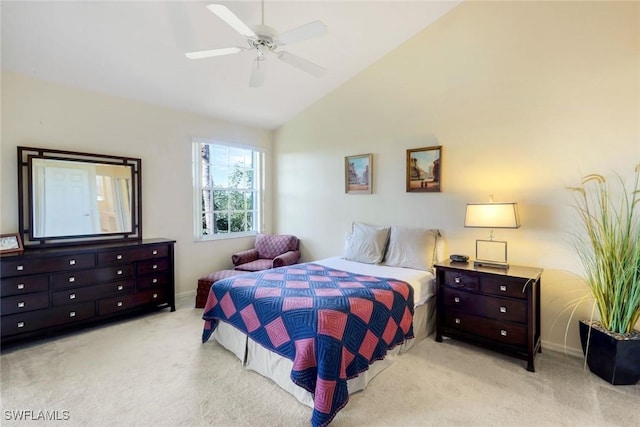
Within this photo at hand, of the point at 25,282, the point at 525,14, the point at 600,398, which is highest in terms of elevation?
the point at 525,14

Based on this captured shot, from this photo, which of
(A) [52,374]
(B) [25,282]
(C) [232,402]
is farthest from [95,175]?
(C) [232,402]

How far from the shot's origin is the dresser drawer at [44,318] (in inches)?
105

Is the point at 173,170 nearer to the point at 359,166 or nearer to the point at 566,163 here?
the point at 359,166

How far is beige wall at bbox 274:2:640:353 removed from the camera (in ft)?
8.29

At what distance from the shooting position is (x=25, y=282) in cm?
275

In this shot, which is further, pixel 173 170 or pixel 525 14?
pixel 173 170

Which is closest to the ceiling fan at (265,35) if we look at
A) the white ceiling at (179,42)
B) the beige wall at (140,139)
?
the white ceiling at (179,42)

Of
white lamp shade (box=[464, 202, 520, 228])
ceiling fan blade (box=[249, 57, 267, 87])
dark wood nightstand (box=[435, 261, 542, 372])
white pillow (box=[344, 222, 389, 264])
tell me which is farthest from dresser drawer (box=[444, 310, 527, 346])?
ceiling fan blade (box=[249, 57, 267, 87])

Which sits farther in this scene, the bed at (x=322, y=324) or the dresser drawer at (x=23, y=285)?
the dresser drawer at (x=23, y=285)

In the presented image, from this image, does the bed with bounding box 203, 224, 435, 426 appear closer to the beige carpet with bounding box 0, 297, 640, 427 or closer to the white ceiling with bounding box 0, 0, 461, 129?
the beige carpet with bounding box 0, 297, 640, 427

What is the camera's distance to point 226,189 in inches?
189

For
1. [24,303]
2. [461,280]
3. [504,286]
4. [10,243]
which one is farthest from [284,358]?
[10,243]

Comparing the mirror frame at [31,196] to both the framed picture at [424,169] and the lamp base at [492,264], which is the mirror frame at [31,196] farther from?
the lamp base at [492,264]

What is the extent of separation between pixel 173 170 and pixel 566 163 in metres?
4.44
